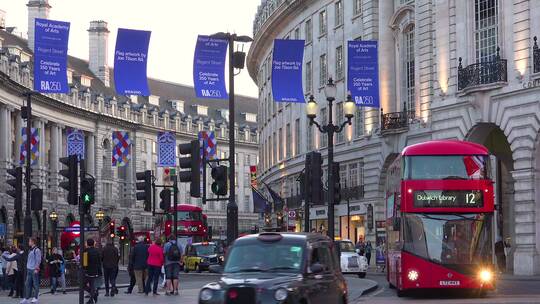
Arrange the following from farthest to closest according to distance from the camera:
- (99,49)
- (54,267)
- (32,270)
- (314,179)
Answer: (99,49) < (54,267) < (314,179) < (32,270)

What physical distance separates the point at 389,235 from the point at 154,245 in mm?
7048

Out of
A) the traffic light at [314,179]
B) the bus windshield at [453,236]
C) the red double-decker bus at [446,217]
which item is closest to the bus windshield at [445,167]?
the red double-decker bus at [446,217]

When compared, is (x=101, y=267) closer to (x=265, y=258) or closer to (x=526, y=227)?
(x=265, y=258)

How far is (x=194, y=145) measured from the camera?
27.5m

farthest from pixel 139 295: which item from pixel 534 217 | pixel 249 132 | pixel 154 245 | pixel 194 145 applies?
pixel 249 132

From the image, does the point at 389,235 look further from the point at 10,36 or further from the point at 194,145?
the point at 10,36

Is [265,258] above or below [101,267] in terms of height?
above

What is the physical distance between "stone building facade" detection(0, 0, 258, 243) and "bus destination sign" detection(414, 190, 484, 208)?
5679 centimetres

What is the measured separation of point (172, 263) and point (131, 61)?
7.18 meters

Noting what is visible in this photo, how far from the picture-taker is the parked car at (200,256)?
67.7 m

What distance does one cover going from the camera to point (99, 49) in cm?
13338

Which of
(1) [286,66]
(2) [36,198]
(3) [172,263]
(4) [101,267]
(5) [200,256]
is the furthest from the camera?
(5) [200,256]

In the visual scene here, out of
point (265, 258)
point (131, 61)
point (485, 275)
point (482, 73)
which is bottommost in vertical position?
point (485, 275)

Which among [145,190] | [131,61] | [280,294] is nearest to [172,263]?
[145,190]
